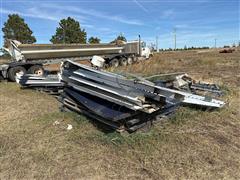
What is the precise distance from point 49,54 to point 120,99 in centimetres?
1120

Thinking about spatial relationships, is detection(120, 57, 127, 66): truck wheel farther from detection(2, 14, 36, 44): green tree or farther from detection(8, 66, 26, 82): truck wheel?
detection(2, 14, 36, 44): green tree

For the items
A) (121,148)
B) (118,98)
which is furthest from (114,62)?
(121,148)

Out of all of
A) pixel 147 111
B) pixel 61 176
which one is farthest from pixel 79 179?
pixel 147 111

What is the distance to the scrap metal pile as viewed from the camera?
4.42 m

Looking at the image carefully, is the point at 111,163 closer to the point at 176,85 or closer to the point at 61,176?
the point at 61,176

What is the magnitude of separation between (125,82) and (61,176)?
2.11 m

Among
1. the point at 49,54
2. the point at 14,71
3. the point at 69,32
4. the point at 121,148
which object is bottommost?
the point at 121,148

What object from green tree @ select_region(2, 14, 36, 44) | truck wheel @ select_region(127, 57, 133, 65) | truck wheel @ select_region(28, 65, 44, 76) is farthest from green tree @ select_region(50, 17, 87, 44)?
truck wheel @ select_region(28, 65, 44, 76)

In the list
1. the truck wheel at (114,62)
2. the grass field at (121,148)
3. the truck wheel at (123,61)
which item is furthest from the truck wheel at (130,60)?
the grass field at (121,148)

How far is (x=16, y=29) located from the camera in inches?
1436

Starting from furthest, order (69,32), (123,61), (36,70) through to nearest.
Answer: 1. (69,32)
2. (123,61)
3. (36,70)

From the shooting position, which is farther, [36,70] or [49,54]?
[49,54]

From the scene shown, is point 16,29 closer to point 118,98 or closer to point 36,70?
point 36,70

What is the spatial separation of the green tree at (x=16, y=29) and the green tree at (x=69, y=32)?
16.3 feet
